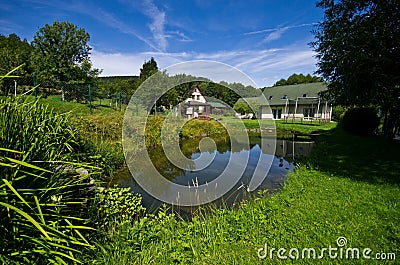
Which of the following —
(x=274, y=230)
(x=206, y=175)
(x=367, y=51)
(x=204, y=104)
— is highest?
(x=367, y=51)

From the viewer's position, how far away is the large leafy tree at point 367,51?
8023 millimetres

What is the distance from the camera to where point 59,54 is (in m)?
27.8

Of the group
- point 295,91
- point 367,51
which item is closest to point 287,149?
point 367,51

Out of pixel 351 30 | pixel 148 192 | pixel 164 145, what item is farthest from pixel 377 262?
pixel 164 145

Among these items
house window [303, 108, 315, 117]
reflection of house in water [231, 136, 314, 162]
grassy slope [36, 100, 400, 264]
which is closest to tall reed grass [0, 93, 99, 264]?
grassy slope [36, 100, 400, 264]

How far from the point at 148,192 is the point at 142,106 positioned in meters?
13.6

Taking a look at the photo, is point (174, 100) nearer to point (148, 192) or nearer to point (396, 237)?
point (148, 192)

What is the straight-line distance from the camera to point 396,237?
9.57 ft

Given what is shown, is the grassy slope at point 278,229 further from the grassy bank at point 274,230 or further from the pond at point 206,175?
the pond at point 206,175

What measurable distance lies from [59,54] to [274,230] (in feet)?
108

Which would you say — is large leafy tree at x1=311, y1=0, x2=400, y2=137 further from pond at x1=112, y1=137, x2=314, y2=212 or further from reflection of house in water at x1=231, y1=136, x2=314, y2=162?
pond at x1=112, y1=137, x2=314, y2=212

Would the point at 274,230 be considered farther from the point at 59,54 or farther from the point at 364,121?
the point at 59,54

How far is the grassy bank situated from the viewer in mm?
2654

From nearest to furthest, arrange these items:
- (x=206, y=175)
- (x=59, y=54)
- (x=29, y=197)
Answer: (x=29, y=197)
(x=206, y=175)
(x=59, y=54)
